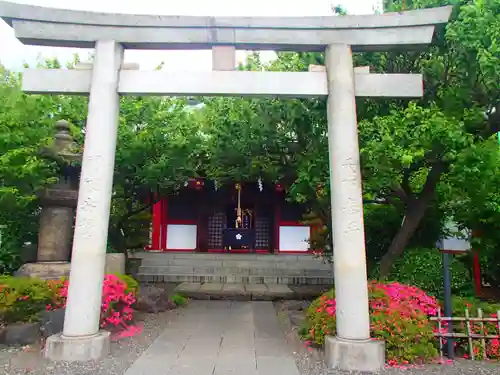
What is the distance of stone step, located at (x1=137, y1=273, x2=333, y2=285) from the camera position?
1258cm

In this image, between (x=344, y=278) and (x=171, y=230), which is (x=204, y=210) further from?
(x=344, y=278)

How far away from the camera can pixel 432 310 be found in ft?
18.3

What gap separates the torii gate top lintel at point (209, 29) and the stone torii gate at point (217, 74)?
15 mm

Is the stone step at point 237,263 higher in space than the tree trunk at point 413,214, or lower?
lower

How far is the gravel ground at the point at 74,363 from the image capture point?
15.4 feet

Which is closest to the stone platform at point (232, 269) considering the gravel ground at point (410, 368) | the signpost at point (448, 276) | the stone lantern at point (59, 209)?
the stone lantern at point (59, 209)

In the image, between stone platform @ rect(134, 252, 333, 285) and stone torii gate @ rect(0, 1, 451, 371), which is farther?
stone platform @ rect(134, 252, 333, 285)

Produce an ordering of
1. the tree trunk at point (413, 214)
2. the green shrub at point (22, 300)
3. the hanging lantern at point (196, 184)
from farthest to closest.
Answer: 1. the hanging lantern at point (196, 184)
2. the tree trunk at point (413, 214)
3. the green shrub at point (22, 300)

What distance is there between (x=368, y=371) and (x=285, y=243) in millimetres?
13465

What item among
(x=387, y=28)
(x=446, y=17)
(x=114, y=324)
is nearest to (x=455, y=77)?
(x=446, y=17)

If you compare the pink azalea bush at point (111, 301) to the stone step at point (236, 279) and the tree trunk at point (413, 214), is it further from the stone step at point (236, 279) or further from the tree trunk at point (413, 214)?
the stone step at point (236, 279)

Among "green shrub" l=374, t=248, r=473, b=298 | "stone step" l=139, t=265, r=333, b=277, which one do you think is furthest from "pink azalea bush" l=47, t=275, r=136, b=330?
"stone step" l=139, t=265, r=333, b=277

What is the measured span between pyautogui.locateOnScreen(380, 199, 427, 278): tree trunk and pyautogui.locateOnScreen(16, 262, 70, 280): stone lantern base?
23.1 ft

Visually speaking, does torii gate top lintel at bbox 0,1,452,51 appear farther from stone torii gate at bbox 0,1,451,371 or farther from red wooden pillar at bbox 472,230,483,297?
red wooden pillar at bbox 472,230,483,297
